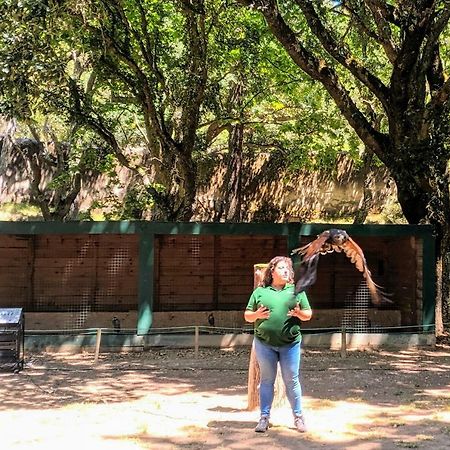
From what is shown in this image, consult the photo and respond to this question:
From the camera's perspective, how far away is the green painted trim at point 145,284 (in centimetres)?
1038

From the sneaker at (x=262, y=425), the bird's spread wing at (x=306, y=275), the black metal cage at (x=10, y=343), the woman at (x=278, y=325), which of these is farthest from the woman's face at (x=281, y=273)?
the black metal cage at (x=10, y=343)

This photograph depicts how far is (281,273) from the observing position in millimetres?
5117

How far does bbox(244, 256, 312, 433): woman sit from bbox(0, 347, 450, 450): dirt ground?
Answer: 48cm

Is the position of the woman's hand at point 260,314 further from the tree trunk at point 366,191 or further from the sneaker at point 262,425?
the tree trunk at point 366,191

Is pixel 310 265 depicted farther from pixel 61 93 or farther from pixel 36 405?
pixel 61 93

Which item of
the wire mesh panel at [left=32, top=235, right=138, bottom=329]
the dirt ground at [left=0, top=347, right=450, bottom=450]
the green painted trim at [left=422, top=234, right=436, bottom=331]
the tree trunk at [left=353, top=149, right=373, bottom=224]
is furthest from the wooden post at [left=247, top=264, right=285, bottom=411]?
the tree trunk at [left=353, top=149, right=373, bottom=224]

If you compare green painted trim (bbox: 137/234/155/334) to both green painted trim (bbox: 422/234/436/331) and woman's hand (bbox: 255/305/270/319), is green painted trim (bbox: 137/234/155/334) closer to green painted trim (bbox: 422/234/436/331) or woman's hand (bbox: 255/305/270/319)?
green painted trim (bbox: 422/234/436/331)

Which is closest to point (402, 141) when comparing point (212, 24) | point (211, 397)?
point (212, 24)

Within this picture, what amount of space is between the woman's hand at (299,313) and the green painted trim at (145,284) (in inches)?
226

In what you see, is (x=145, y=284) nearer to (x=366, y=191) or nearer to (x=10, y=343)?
(x=10, y=343)

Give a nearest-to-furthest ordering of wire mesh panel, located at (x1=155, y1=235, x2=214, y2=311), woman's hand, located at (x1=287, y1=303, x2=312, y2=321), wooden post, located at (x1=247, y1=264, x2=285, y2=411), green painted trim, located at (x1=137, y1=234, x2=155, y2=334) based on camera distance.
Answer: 1. woman's hand, located at (x1=287, y1=303, x2=312, y2=321)
2. wooden post, located at (x1=247, y1=264, x2=285, y2=411)
3. green painted trim, located at (x1=137, y1=234, x2=155, y2=334)
4. wire mesh panel, located at (x1=155, y1=235, x2=214, y2=311)

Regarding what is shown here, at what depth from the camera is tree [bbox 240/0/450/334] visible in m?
9.81

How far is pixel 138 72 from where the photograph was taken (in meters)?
10.9

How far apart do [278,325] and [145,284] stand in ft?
18.9
